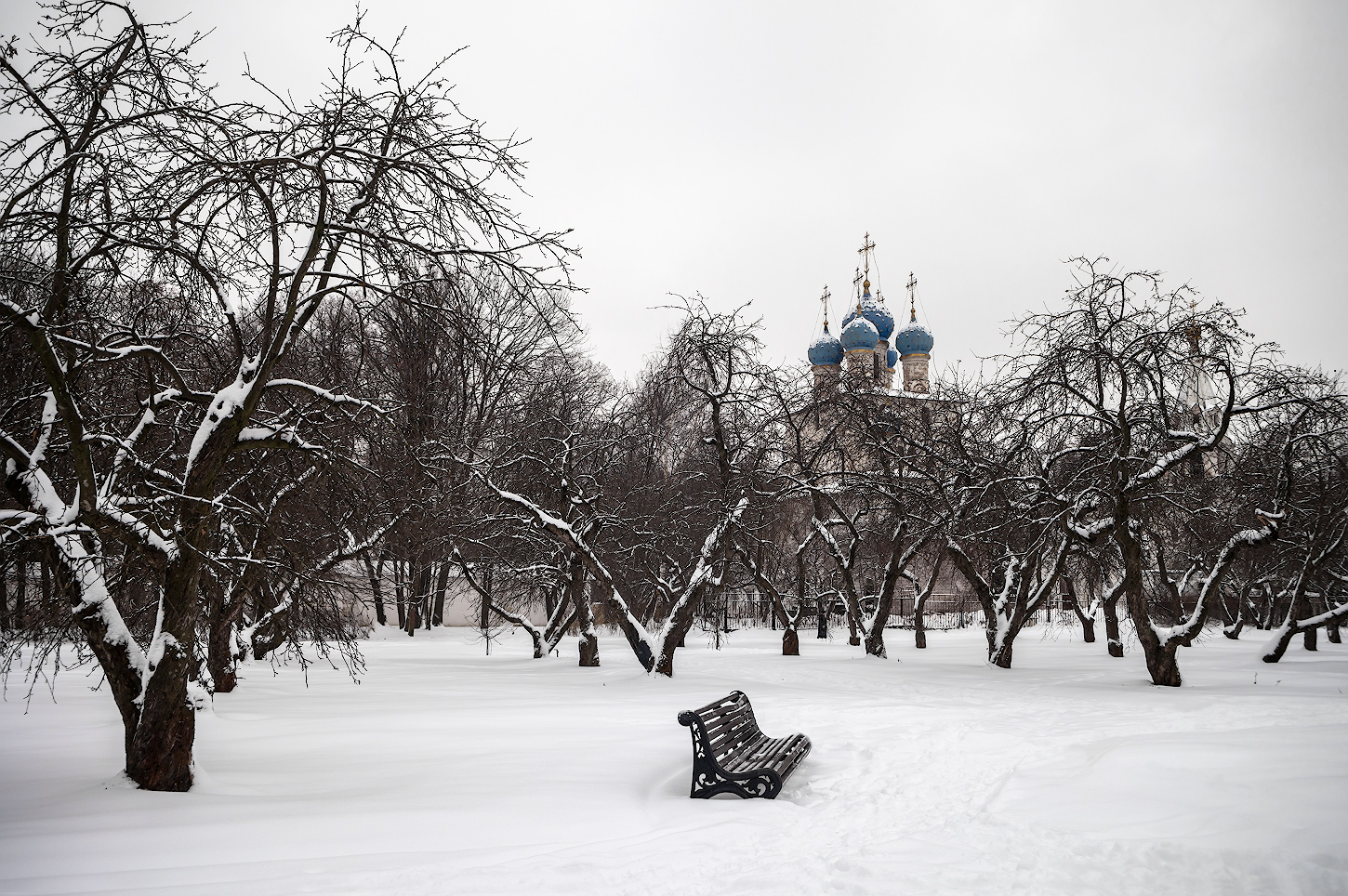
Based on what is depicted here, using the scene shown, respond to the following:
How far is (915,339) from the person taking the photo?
152ft

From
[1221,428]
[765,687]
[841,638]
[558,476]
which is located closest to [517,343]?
[558,476]

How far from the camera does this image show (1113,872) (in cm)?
480

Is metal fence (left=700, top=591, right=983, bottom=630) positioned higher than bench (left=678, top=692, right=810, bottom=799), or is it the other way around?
bench (left=678, top=692, right=810, bottom=799)

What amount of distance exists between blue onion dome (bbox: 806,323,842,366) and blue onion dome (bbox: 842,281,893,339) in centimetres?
315

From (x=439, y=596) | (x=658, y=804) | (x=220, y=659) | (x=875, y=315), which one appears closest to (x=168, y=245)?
(x=658, y=804)

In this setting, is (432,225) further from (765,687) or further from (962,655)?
(962,655)

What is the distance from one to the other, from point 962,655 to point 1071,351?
1146 centimetres

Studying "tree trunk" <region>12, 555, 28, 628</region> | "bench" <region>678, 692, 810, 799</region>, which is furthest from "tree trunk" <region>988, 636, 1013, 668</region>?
"tree trunk" <region>12, 555, 28, 628</region>

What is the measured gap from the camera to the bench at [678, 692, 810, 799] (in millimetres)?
6688

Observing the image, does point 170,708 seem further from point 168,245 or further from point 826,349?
point 826,349

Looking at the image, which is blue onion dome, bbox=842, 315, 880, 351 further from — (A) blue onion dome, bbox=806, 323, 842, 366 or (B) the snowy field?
(B) the snowy field

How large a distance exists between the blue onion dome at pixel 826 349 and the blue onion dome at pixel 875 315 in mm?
3147

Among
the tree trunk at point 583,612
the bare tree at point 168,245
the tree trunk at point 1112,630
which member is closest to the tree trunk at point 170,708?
the bare tree at point 168,245

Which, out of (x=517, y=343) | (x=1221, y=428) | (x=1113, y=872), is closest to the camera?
(x=1113, y=872)
